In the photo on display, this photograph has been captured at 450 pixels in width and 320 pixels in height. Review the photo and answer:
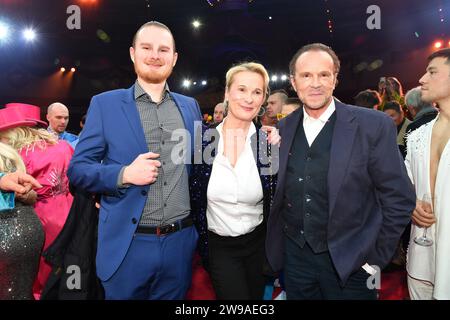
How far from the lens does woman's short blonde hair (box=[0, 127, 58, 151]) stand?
2689 mm

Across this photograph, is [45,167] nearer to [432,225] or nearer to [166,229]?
[166,229]

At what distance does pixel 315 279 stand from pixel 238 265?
0.46 m

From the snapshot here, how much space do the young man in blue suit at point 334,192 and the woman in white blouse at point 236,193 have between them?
0.18 m

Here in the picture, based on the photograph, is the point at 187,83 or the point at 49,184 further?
the point at 187,83

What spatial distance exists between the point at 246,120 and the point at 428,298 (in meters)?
1.63

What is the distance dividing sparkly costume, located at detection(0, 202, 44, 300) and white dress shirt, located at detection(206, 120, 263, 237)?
0.97m

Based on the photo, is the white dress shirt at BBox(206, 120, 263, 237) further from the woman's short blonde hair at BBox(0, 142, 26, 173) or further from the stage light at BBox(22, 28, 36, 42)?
the stage light at BBox(22, 28, 36, 42)

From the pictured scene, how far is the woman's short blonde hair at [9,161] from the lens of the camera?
1785 mm

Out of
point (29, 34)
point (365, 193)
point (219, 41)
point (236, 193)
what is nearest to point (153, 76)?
point (236, 193)

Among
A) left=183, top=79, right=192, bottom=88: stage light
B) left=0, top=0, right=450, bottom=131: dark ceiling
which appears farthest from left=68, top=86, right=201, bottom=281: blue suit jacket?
left=183, top=79, right=192, bottom=88: stage light

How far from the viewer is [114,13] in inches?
444

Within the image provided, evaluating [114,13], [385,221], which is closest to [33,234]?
[385,221]

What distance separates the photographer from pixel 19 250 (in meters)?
1.67
